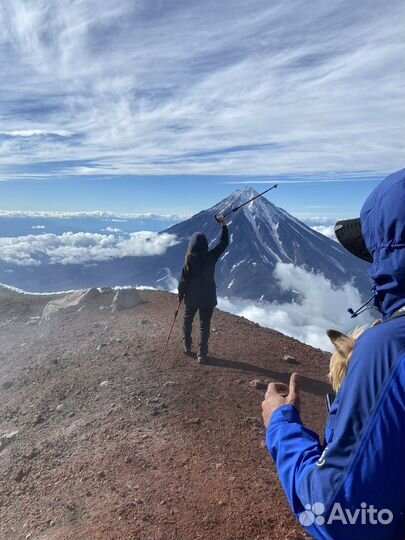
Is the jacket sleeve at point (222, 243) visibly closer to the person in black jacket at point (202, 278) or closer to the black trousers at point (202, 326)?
the person in black jacket at point (202, 278)

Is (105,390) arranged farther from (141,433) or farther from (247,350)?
(247,350)

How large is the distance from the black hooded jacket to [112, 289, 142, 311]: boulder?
5424 millimetres

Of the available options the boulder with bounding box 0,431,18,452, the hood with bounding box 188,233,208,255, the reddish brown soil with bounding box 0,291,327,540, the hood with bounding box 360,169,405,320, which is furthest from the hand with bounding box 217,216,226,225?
the hood with bounding box 360,169,405,320

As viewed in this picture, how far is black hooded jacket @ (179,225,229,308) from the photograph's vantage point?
9.43 m

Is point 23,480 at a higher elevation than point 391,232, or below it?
below

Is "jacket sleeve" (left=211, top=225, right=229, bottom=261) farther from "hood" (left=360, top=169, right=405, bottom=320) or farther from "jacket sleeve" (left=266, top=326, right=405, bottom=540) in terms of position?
"jacket sleeve" (left=266, top=326, right=405, bottom=540)

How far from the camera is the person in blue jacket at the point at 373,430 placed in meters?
1.73

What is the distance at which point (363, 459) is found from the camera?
5.79 feet

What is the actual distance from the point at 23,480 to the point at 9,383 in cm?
465

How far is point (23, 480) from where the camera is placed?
5.98 metres

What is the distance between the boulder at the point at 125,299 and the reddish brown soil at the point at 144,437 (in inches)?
91.6

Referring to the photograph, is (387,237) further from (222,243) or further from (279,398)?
(222,243)

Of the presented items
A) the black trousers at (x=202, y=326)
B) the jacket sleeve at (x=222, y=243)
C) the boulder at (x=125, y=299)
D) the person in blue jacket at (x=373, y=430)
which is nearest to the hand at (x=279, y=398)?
the person in blue jacket at (x=373, y=430)

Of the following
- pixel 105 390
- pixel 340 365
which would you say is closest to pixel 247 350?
pixel 105 390
